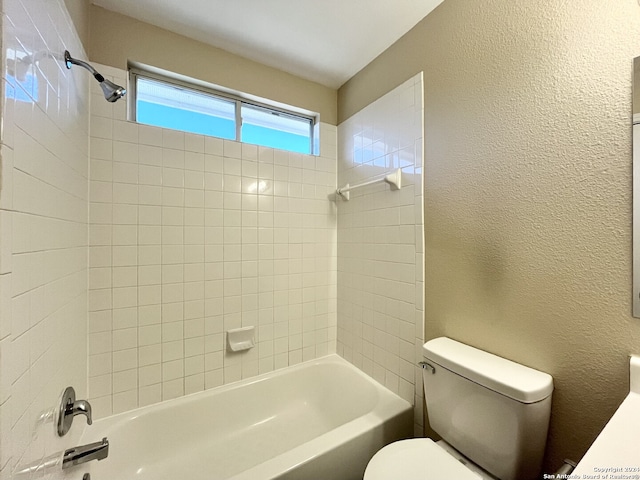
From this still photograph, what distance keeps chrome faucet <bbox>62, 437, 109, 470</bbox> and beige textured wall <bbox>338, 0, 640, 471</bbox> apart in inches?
58.2

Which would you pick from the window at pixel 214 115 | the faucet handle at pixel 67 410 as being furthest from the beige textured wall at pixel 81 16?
the faucet handle at pixel 67 410

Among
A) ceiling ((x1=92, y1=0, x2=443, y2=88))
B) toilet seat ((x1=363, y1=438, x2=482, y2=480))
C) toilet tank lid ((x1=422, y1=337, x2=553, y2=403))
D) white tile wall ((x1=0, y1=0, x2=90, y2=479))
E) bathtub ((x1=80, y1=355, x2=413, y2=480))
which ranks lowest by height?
bathtub ((x1=80, y1=355, x2=413, y2=480))

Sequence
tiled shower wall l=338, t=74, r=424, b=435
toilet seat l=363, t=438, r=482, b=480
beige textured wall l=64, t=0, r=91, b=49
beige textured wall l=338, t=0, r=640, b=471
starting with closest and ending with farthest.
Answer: beige textured wall l=338, t=0, r=640, b=471
toilet seat l=363, t=438, r=482, b=480
beige textured wall l=64, t=0, r=91, b=49
tiled shower wall l=338, t=74, r=424, b=435

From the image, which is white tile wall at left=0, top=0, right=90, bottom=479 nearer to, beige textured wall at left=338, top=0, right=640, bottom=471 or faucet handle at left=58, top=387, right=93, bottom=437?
faucet handle at left=58, top=387, right=93, bottom=437

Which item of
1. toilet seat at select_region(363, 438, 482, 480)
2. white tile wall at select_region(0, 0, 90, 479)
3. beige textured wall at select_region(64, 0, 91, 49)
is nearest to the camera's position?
white tile wall at select_region(0, 0, 90, 479)

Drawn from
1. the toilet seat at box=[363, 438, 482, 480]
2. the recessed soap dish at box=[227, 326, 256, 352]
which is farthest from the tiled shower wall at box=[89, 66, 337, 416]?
the toilet seat at box=[363, 438, 482, 480]

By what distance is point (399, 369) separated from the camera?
5.09 ft

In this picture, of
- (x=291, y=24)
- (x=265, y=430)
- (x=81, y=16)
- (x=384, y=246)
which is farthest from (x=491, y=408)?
(x=81, y=16)

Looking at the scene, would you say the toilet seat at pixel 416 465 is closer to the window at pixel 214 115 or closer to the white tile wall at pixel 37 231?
the white tile wall at pixel 37 231

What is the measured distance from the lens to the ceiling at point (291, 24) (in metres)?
1.36

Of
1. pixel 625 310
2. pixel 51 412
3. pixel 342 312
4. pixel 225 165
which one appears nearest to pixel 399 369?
pixel 342 312

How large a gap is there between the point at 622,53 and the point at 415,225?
906 mm

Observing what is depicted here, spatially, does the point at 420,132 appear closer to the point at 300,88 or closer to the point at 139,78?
the point at 300,88

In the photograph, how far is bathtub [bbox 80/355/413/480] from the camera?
1208mm
